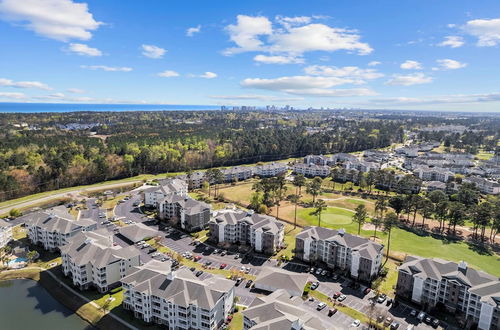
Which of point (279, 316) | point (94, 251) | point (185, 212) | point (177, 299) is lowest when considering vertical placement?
point (177, 299)

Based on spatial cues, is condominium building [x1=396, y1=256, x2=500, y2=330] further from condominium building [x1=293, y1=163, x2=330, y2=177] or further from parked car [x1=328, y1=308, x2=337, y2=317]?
condominium building [x1=293, y1=163, x2=330, y2=177]

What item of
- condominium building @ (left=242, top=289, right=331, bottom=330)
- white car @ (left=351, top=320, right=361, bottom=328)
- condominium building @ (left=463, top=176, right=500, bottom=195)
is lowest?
white car @ (left=351, top=320, right=361, bottom=328)

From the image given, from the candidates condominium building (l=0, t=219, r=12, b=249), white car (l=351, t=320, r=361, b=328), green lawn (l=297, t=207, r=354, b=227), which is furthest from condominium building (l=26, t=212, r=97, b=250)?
white car (l=351, t=320, r=361, b=328)

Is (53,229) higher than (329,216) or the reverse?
higher

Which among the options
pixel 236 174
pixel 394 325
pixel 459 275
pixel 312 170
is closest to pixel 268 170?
pixel 236 174

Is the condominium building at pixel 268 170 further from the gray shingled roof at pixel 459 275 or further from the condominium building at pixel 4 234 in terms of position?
the condominium building at pixel 4 234

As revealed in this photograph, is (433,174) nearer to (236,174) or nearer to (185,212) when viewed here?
(236,174)

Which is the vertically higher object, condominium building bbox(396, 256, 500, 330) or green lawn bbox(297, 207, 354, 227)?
condominium building bbox(396, 256, 500, 330)
